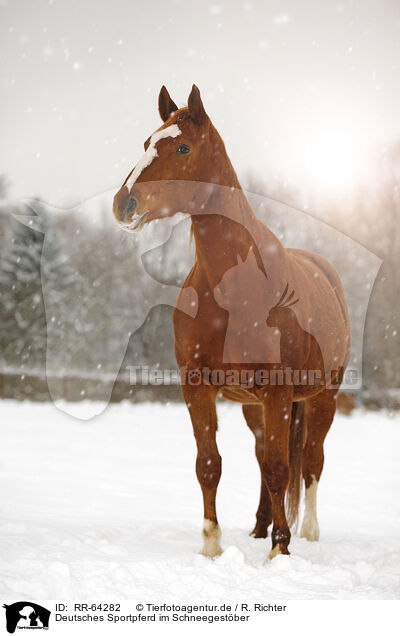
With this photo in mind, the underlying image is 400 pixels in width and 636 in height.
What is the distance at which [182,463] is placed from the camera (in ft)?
24.4

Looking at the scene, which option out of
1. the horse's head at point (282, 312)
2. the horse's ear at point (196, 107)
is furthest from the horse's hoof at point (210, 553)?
the horse's ear at point (196, 107)

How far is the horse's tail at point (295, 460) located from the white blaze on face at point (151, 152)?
2135 mm

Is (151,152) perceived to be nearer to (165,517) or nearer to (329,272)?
(329,272)

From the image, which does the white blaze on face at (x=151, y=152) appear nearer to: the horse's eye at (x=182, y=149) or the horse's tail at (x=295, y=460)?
the horse's eye at (x=182, y=149)

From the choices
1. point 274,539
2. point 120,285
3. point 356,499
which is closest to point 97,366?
point 120,285

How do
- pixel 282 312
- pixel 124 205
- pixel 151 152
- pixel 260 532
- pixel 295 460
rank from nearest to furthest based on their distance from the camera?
1. pixel 124 205
2. pixel 151 152
3. pixel 282 312
4. pixel 260 532
5. pixel 295 460

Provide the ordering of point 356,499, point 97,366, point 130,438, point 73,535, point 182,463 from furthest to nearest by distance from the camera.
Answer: point 97,366 < point 130,438 < point 182,463 < point 356,499 < point 73,535

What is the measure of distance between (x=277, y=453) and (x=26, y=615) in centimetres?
153

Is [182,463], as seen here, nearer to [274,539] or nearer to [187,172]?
[274,539]

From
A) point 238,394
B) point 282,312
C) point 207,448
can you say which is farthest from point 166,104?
point 207,448


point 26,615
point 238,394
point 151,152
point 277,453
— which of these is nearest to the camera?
point 26,615

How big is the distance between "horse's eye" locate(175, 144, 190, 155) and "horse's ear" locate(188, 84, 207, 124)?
17 cm

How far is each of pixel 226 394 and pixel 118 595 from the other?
1.34 meters

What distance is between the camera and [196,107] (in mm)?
3178
